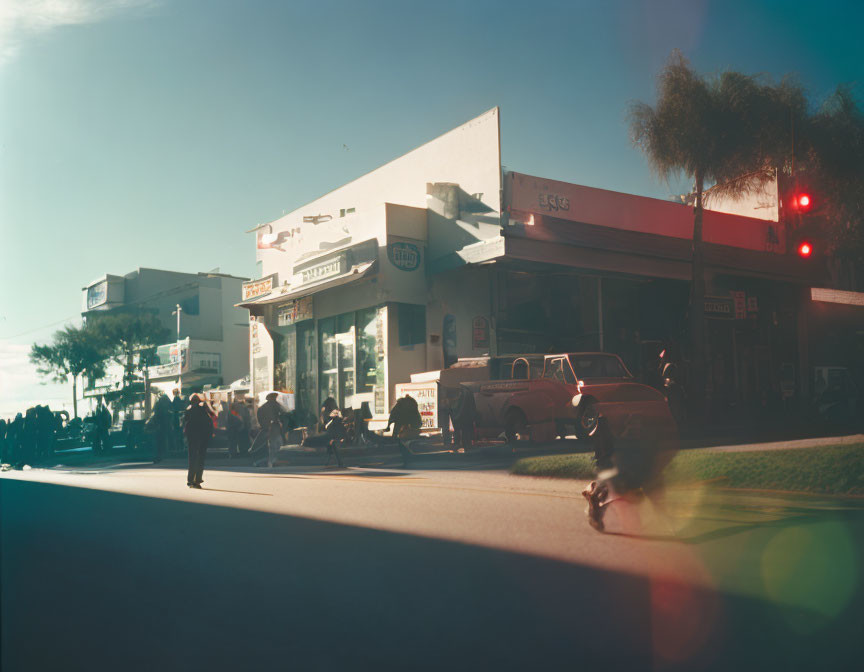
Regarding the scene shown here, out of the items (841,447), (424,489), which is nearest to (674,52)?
(841,447)

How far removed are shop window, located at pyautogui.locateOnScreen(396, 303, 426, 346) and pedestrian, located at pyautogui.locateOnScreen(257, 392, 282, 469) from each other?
8.93 meters

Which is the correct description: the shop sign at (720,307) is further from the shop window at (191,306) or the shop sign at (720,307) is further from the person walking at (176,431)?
the shop window at (191,306)

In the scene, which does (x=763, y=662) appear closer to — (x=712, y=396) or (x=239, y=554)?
(x=239, y=554)

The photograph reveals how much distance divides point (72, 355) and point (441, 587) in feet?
207

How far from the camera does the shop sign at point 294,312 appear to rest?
33.1 meters

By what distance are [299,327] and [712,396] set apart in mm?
17589

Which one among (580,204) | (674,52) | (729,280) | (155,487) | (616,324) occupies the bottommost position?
(155,487)

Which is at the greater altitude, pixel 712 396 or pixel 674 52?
pixel 674 52

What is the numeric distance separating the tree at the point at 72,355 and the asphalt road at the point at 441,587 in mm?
56682

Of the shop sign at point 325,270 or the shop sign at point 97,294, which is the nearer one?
the shop sign at point 325,270

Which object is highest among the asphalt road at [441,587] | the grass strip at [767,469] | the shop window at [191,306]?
the shop window at [191,306]

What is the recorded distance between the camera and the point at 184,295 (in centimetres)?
6881

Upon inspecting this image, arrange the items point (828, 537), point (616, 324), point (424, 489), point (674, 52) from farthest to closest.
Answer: point (616, 324), point (674, 52), point (424, 489), point (828, 537)

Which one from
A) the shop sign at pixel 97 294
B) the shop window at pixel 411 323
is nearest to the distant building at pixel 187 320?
the shop sign at pixel 97 294
